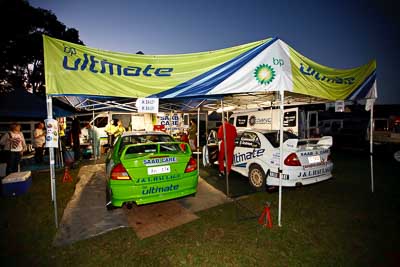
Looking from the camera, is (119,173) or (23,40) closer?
(119,173)

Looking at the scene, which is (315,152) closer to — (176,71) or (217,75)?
(217,75)

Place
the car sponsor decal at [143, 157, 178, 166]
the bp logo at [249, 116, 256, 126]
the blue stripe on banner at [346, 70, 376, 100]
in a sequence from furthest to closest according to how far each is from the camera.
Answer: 1. the bp logo at [249, 116, 256, 126]
2. the blue stripe on banner at [346, 70, 376, 100]
3. the car sponsor decal at [143, 157, 178, 166]

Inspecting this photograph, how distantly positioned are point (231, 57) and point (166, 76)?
1.21 metres

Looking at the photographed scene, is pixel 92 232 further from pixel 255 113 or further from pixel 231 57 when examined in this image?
pixel 255 113

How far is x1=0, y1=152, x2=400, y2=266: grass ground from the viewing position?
2719 millimetres

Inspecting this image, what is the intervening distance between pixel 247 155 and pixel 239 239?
2748 millimetres

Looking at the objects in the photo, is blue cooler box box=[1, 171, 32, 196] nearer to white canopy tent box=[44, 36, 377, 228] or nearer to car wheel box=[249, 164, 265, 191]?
white canopy tent box=[44, 36, 377, 228]

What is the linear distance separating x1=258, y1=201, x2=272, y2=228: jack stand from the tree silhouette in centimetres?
2424

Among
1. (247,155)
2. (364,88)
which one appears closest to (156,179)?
(247,155)

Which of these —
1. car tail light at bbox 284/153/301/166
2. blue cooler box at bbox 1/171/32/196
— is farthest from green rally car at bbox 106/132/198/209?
blue cooler box at bbox 1/171/32/196

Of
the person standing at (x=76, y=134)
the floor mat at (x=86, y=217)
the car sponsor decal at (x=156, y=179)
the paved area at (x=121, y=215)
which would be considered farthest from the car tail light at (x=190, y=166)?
the person standing at (x=76, y=134)

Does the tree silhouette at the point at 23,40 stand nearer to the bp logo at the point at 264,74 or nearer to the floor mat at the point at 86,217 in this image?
the floor mat at the point at 86,217

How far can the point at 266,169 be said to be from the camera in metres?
4.94

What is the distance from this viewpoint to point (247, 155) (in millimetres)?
5586
